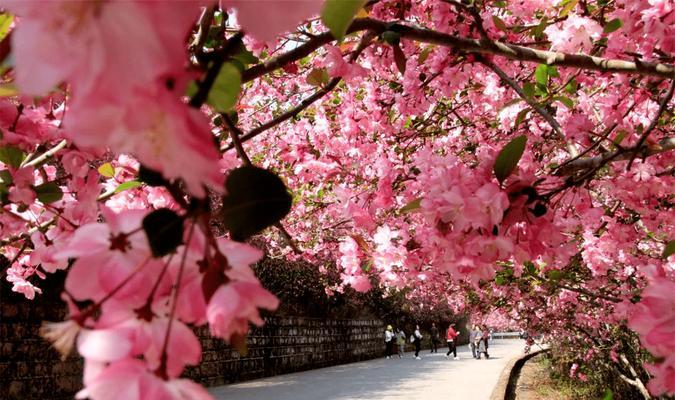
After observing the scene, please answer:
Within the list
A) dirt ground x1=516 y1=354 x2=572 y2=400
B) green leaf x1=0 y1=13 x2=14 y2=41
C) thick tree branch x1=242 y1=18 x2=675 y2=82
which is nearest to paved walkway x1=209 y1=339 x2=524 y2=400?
dirt ground x1=516 y1=354 x2=572 y2=400

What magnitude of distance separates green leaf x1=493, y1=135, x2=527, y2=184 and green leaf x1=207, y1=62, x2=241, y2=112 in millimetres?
770

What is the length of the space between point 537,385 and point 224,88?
13732 mm

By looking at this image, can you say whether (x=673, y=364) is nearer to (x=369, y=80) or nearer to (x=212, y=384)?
(x=369, y=80)

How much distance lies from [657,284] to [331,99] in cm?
352

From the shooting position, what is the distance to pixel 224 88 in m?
0.53

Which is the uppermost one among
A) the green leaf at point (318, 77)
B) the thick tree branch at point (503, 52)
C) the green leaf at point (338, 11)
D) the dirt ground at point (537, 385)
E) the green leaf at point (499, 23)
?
the green leaf at point (499, 23)

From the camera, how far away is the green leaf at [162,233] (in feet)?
1.73

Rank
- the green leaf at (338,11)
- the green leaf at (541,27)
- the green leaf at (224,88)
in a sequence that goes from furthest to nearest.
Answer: the green leaf at (541,27) < the green leaf at (338,11) < the green leaf at (224,88)

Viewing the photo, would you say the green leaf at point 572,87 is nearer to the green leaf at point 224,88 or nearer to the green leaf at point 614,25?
the green leaf at point 614,25

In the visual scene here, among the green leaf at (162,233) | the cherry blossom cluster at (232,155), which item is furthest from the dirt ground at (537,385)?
the green leaf at (162,233)

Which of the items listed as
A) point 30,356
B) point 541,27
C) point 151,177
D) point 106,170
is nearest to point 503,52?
point 541,27

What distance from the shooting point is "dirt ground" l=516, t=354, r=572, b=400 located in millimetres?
11078

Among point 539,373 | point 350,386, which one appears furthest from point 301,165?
point 539,373

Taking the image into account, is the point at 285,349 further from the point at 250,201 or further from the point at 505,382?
the point at 250,201
